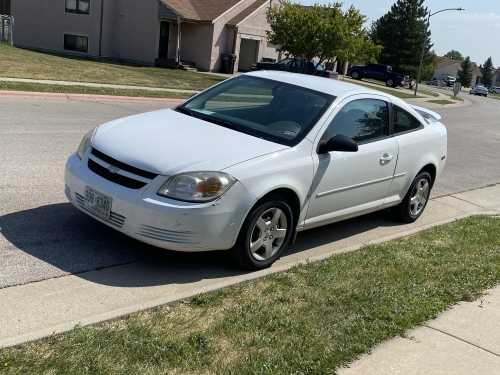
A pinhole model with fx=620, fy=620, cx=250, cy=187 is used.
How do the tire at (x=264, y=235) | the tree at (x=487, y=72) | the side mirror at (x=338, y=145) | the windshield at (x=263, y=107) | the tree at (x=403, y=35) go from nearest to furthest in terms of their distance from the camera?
the tire at (x=264, y=235) → the side mirror at (x=338, y=145) → the windshield at (x=263, y=107) → the tree at (x=403, y=35) → the tree at (x=487, y=72)

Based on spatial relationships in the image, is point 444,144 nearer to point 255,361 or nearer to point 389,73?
point 255,361

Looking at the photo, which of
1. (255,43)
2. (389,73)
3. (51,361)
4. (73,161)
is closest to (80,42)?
(255,43)

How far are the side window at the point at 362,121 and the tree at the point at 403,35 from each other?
67.8m

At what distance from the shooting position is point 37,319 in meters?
3.81

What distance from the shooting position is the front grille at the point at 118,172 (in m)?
4.66

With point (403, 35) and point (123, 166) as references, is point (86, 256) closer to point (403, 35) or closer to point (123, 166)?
point (123, 166)

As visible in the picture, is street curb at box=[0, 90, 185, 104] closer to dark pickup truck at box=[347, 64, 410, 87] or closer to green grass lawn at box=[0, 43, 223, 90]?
green grass lawn at box=[0, 43, 223, 90]

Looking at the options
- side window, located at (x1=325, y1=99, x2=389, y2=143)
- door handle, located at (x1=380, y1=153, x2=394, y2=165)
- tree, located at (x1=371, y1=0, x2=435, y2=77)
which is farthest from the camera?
tree, located at (x1=371, y1=0, x2=435, y2=77)

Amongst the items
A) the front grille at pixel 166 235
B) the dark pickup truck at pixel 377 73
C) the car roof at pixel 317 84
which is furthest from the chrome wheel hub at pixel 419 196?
the dark pickup truck at pixel 377 73

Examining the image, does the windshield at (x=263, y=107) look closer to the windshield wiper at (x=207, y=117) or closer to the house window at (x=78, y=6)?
the windshield wiper at (x=207, y=117)

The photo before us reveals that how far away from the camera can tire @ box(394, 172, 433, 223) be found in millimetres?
Result: 7129

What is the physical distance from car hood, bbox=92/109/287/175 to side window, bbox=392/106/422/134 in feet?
6.34

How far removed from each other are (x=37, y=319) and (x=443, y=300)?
9.69 feet

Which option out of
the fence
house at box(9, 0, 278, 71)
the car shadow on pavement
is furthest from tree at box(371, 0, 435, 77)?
the car shadow on pavement
